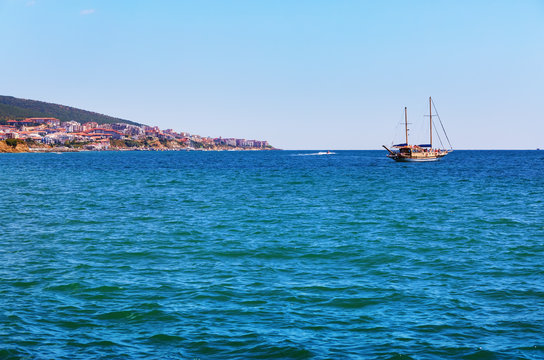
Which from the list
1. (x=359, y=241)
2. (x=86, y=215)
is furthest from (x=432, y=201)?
(x=86, y=215)

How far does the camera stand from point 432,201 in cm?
4062

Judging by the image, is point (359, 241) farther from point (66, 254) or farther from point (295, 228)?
point (66, 254)

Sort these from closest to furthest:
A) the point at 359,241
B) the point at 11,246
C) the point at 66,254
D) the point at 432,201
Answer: the point at 66,254, the point at 11,246, the point at 359,241, the point at 432,201

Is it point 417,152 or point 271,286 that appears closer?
point 271,286

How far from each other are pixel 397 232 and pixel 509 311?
12442 millimetres

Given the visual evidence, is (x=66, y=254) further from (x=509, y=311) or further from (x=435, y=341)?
(x=509, y=311)

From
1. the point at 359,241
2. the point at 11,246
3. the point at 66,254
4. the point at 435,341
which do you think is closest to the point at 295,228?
the point at 359,241

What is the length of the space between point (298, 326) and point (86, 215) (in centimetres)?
2379

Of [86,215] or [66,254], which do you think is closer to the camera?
[66,254]

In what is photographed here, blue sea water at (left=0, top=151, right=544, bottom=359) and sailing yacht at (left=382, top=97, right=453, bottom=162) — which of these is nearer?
blue sea water at (left=0, top=151, right=544, bottom=359)

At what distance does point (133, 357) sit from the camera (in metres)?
10.2

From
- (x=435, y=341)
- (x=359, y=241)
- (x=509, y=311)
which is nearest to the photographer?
(x=435, y=341)

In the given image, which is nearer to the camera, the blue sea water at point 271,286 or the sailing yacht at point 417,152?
the blue sea water at point 271,286

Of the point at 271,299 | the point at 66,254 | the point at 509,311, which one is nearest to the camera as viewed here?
the point at 509,311
